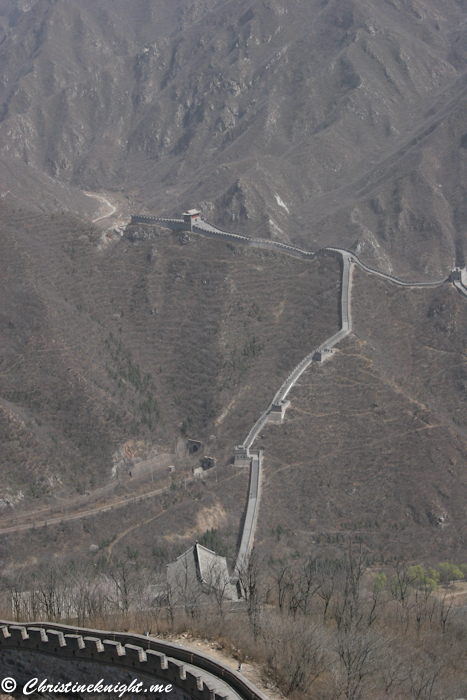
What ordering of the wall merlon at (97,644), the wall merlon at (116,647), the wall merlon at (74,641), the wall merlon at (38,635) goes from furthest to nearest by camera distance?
the wall merlon at (38,635), the wall merlon at (74,641), the wall merlon at (97,644), the wall merlon at (116,647)

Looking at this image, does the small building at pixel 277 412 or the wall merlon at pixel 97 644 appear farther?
the small building at pixel 277 412

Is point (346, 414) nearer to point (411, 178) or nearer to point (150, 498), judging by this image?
point (150, 498)

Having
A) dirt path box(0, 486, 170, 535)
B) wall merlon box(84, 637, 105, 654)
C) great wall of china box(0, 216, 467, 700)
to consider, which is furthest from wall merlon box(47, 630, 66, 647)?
dirt path box(0, 486, 170, 535)

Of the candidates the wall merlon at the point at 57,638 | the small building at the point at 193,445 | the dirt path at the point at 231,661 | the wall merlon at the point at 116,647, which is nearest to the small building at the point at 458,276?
the small building at the point at 193,445

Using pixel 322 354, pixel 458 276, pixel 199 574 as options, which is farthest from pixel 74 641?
pixel 458 276

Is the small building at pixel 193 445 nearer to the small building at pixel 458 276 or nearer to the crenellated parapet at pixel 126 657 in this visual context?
the small building at pixel 458 276

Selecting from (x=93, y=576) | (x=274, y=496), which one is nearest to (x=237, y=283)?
(x=274, y=496)

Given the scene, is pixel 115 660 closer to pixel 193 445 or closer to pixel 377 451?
pixel 377 451
